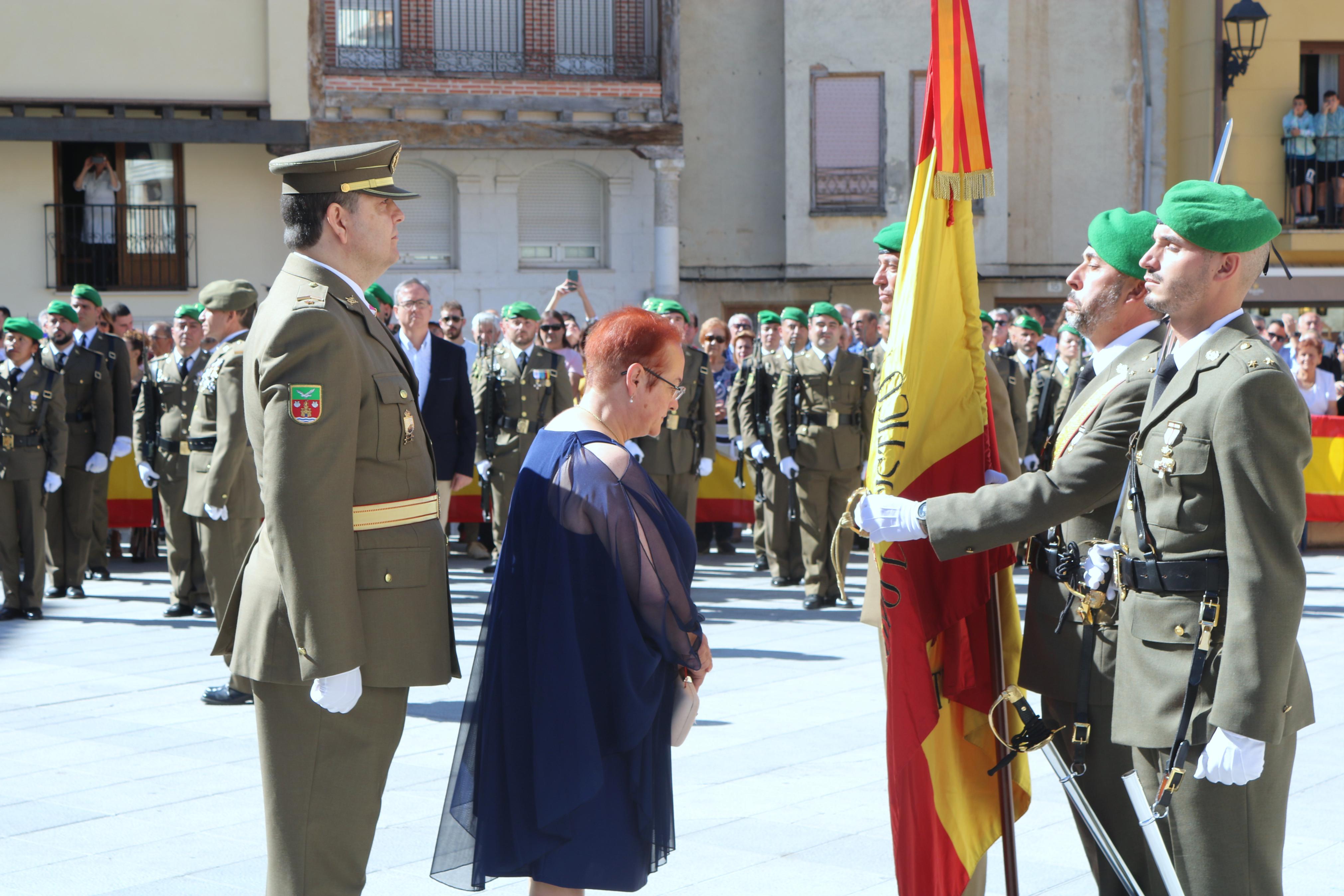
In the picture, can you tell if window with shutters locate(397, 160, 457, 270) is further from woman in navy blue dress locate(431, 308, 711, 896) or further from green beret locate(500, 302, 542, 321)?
woman in navy blue dress locate(431, 308, 711, 896)

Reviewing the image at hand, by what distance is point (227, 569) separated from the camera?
752cm

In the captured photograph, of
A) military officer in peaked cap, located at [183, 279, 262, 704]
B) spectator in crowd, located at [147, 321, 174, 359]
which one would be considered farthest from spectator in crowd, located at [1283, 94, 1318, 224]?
military officer in peaked cap, located at [183, 279, 262, 704]

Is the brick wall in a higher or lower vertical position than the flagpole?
higher

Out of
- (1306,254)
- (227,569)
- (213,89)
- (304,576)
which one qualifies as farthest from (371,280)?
(1306,254)

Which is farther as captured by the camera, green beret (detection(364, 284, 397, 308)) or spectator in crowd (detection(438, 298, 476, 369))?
spectator in crowd (detection(438, 298, 476, 369))

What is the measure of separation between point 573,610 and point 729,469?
9.69 meters

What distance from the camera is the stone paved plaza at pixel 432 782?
14.5 ft

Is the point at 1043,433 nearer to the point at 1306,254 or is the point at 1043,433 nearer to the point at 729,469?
the point at 729,469

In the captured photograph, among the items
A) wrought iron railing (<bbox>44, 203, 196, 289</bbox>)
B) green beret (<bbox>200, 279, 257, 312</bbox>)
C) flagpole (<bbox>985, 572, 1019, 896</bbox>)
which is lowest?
flagpole (<bbox>985, 572, 1019, 896</bbox>)

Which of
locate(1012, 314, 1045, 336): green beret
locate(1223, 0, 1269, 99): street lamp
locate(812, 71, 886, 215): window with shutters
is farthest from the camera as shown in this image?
locate(812, 71, 886, 215): window with shutters

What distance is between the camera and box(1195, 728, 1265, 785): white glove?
2.79 meters

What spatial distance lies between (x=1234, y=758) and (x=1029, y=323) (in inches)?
444

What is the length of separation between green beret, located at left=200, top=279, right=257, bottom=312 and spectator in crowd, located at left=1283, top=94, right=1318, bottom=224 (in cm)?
1871

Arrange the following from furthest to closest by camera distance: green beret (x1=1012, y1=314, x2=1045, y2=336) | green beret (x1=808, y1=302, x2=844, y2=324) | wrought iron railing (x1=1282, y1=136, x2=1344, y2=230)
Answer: wrought iron railing (x1=1282, y1=136, x2=1344, y2=230)
green beret (x1=1012, y1=314, x2=1045, y2=336)
green beret (x1=808, y1=302, x2=844, y2=324)
